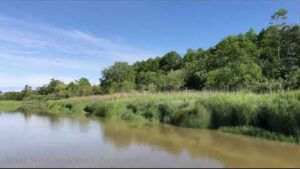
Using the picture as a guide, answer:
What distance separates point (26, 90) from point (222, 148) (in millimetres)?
62804

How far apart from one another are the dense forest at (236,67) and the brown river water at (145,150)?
10521 millimetres

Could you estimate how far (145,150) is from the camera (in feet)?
31.6

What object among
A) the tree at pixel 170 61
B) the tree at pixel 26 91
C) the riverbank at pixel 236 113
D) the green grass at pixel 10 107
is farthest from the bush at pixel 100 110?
the tree at pixel 26 91

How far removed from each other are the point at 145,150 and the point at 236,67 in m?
17.4

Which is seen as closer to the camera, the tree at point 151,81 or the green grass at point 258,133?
the green grass at point 258,133

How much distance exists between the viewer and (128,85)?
3862cm

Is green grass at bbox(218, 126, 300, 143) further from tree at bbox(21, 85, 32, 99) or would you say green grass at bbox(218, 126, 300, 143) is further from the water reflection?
tree at bbox(21, 85, 32, 99)

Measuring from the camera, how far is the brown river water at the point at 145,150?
802cm

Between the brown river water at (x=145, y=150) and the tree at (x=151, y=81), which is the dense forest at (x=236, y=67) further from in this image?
the brown river water at (x=145, y=150)

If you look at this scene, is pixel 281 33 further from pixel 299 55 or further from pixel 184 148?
pixel 184 148

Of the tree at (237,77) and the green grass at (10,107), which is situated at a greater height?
the tree at (237,77)

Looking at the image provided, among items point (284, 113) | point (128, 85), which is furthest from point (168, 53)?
point (284, 113)

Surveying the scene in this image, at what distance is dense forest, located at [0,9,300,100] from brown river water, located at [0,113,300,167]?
10521 millimetres

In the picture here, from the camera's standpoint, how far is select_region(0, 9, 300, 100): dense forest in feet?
81.3
